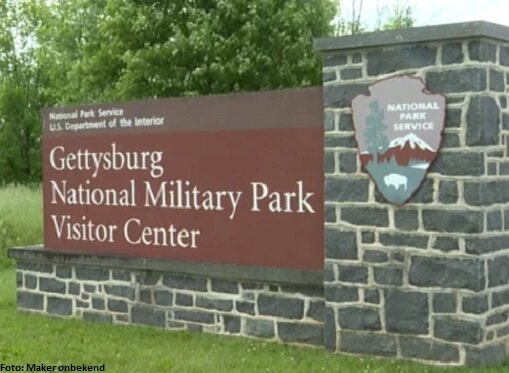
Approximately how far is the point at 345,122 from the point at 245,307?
1975mm

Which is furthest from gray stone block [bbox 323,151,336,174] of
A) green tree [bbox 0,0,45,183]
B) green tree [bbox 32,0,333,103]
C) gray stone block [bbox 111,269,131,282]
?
green tree [bbox 0,0,45,183]

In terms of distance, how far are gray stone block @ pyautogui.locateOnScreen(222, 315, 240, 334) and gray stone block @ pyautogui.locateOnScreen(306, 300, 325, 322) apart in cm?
78

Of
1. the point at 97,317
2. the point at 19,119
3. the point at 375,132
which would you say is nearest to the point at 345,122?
the point at 375,132

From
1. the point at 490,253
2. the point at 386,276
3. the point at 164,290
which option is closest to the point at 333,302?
the point at 386,276

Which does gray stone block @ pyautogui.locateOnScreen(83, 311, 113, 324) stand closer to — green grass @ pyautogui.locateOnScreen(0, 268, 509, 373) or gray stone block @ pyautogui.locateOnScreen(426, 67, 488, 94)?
green grass @ pyautogui.locateOnScreen(0, 268, 509, 373)

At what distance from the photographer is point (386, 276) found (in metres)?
7.43

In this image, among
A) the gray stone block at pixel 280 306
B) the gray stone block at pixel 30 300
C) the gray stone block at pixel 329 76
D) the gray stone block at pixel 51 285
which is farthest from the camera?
the gray stone block at pixel 30 300

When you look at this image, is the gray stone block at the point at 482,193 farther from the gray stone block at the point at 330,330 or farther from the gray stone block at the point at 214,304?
the gray stone block at the point at 214,304

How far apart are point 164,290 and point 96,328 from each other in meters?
0.82

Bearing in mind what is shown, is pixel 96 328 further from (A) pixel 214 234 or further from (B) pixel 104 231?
(A) pixel 214 234

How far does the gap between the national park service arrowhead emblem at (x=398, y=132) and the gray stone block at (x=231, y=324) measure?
200 cm

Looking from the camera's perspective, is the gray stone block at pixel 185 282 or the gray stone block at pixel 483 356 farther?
the gray stone block at pixel 185 282

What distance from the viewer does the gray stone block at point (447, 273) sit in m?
7.00

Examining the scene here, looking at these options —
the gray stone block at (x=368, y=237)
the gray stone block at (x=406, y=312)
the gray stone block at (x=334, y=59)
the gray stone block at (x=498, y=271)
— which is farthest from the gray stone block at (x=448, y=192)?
the gray stone block at (x=334, y=59)
